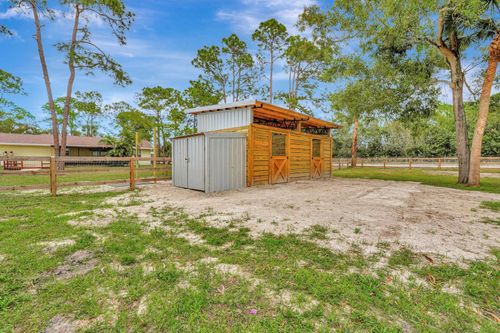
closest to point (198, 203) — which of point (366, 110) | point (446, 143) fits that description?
point (366, 110)

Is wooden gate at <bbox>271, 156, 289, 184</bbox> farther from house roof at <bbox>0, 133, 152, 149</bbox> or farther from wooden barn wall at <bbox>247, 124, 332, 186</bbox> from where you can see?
house roof at <bbox>0, 133, 152, 149</bbox>

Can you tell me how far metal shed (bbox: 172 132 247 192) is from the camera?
683 centimetres

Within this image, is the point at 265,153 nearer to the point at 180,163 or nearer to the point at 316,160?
the point at 180,163

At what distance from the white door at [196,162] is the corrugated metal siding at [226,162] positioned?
9.2 inches

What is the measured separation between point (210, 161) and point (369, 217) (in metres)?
4.51

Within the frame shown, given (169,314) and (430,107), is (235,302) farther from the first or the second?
(430,107)

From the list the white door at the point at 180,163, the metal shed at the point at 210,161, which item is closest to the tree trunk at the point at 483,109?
the metal shed at the point at 210,161

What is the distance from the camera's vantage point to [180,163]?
7.91m

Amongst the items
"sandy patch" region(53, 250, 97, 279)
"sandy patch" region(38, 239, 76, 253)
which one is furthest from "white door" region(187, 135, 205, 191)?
"sandy patch" region(53, 250, 97, 279)

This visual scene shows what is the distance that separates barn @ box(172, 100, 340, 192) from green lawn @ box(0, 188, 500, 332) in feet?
13.4

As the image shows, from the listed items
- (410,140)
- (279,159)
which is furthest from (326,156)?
(410,140)

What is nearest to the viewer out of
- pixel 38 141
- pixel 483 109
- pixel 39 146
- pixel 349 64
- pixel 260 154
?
pixel 483 109

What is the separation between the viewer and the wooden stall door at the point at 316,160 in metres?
11.0

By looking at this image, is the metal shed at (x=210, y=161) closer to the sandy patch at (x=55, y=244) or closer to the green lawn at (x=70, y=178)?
the green lawn at (x=70, y=178)
